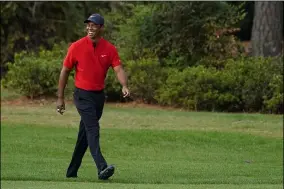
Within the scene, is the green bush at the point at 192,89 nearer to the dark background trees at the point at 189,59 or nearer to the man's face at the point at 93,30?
the dark background trees at the point at 189,59

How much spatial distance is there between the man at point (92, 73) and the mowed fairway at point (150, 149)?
0.50 m

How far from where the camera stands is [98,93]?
999 centimetres

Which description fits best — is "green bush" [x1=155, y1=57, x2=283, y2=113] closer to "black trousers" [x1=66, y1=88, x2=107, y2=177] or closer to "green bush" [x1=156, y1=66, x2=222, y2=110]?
"green bush" [x1=156, y1=66, x2=222, y2=110]

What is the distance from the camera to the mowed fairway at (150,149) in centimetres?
1066

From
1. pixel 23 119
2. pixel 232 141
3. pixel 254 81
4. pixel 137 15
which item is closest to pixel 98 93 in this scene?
pixel 232 141

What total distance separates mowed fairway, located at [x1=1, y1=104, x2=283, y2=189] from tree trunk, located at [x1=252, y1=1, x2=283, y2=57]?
3.94m

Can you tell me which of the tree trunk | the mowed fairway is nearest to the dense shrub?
the mowed fairway

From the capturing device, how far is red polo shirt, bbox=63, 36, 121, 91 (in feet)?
32.2

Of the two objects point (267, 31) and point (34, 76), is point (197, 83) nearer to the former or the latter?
point (267, 31)

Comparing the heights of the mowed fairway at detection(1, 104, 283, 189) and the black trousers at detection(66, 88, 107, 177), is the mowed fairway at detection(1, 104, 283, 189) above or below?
below

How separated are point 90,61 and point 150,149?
18.3 ft

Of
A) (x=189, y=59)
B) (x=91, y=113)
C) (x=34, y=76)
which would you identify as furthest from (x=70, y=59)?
(x=189, y=59)

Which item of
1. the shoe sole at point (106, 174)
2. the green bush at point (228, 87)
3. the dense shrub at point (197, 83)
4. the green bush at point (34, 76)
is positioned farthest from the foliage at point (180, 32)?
the shoe sole at point (106, 174)

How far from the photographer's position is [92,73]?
9836 millimetres
